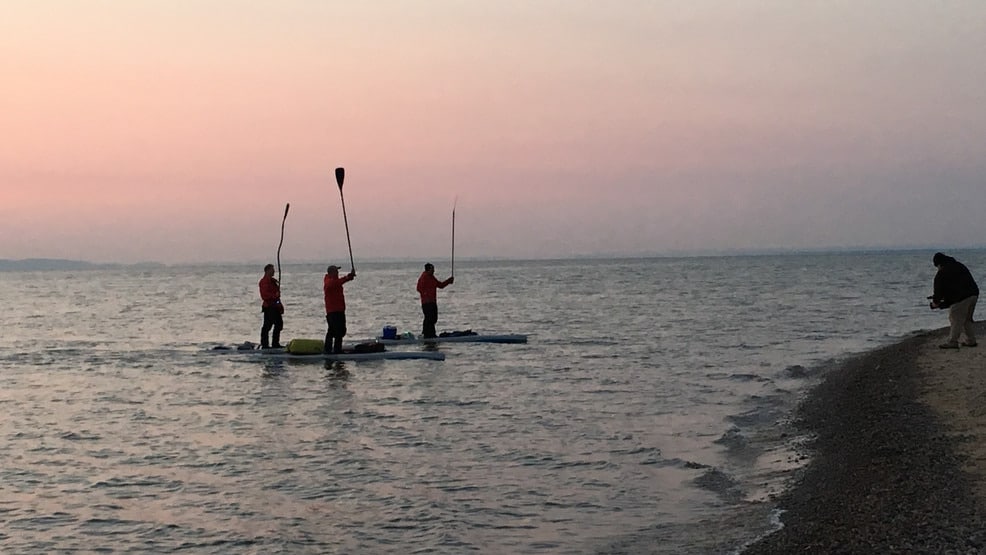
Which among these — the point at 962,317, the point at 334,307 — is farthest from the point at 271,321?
the point at 962,317

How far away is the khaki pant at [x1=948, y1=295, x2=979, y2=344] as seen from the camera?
1862 cm

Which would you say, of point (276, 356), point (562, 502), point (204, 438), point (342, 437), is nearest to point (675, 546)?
point (562, 502)

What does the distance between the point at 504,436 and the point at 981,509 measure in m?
6.83

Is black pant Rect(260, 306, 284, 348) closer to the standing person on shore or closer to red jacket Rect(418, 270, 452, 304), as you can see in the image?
red jacket Rect(418, 270, 452, 304)

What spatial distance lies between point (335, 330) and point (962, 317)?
13.1m

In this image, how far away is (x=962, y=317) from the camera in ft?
62.1

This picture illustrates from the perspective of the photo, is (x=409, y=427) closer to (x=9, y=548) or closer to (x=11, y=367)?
(x=9, y=548)

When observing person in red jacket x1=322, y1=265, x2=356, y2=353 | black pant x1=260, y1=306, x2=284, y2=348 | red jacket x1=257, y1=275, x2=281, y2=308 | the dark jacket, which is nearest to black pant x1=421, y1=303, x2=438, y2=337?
person in red jacket x1=322, y1=265, x2=356, y2=353

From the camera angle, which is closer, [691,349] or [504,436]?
[504,436]

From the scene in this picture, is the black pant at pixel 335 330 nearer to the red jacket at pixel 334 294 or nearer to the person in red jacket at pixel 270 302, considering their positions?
the red jacket at pixel 334 294

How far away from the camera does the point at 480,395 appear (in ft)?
59.4

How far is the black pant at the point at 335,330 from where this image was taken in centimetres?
2328

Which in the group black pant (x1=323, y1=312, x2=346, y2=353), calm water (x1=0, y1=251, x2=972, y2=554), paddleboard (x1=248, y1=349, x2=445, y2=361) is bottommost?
calm water (x1=0, y1=251, x2=972, y2=554)

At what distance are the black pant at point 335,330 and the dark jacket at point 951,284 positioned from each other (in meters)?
12.4
